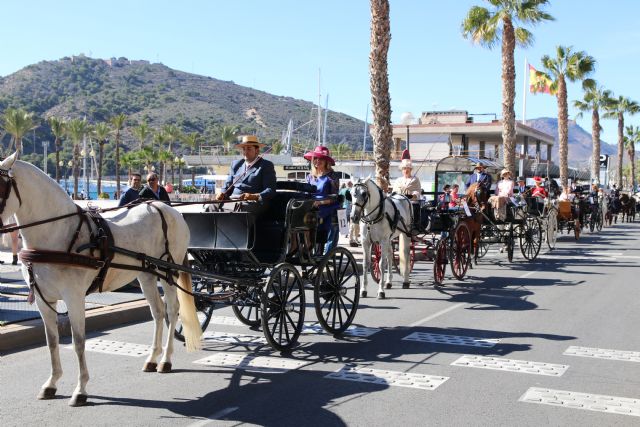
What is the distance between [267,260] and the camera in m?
8.66

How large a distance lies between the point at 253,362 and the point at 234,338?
4.39 ft

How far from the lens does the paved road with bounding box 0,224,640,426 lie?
6055 mm

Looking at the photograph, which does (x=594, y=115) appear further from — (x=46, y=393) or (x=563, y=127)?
(x=46, y=393)

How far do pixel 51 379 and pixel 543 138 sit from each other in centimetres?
6115

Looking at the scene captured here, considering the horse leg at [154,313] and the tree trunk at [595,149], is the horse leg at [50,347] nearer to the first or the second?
the horse leg at [154,313]

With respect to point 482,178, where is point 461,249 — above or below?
below

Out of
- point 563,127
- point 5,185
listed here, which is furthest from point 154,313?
point 563,127

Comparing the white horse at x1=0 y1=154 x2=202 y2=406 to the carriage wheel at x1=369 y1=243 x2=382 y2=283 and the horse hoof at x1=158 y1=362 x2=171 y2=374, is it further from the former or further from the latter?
the carriage wheel at x1=369 y1=243 x2=382 y2=283

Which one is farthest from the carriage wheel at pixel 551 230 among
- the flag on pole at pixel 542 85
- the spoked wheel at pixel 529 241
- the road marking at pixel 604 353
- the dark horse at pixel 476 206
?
the flag on pole at pixel 542 85

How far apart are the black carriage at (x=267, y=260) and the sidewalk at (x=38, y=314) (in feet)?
5.06

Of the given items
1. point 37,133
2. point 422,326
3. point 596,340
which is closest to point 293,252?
point 422,326

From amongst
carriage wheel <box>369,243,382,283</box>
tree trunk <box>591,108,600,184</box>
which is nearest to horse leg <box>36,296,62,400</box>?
carriage wheel <box>369,243,382,283</box>

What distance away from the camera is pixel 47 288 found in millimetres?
6336

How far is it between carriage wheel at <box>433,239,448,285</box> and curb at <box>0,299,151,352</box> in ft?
19.2
